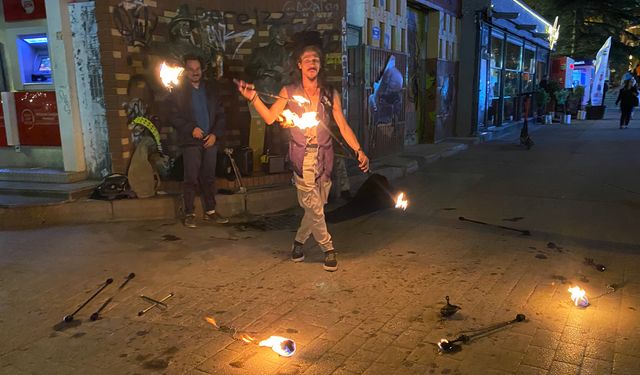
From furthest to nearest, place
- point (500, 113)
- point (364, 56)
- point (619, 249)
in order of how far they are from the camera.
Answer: point (500, 113) < point (364, 56) < point (619, 249)

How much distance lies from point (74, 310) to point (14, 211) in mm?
3096

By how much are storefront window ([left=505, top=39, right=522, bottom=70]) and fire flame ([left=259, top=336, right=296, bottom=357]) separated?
753 inches

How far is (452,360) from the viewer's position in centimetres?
335

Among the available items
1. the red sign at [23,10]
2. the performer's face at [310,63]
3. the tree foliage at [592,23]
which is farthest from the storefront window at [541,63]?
the performer's face at [310,63]

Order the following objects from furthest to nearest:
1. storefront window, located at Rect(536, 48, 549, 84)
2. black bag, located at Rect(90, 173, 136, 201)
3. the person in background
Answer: storefront window, located at Rect(536, 48, 549, 84)
the person in background
black bag, located at Rect(90, 173, 136, 201)

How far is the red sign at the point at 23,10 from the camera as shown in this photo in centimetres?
740

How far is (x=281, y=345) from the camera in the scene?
Result: 3.45 m

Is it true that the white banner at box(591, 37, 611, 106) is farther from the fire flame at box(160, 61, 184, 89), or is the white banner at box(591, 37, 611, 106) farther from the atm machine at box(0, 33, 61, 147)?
the atm machine at box(0, 33, 61, 147)

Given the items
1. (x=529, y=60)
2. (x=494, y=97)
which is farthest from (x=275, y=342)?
(x=529, y=60)

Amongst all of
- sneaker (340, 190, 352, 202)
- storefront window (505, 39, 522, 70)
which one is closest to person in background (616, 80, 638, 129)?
storefront window (505, 39, 522, 70)

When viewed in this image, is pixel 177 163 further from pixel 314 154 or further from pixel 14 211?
pixel 314 154

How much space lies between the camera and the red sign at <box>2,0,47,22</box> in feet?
24.3

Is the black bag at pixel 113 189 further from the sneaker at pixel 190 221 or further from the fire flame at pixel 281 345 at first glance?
the fire flame at pixel 281 345

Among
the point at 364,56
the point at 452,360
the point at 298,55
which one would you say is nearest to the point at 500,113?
the point at 364,56
